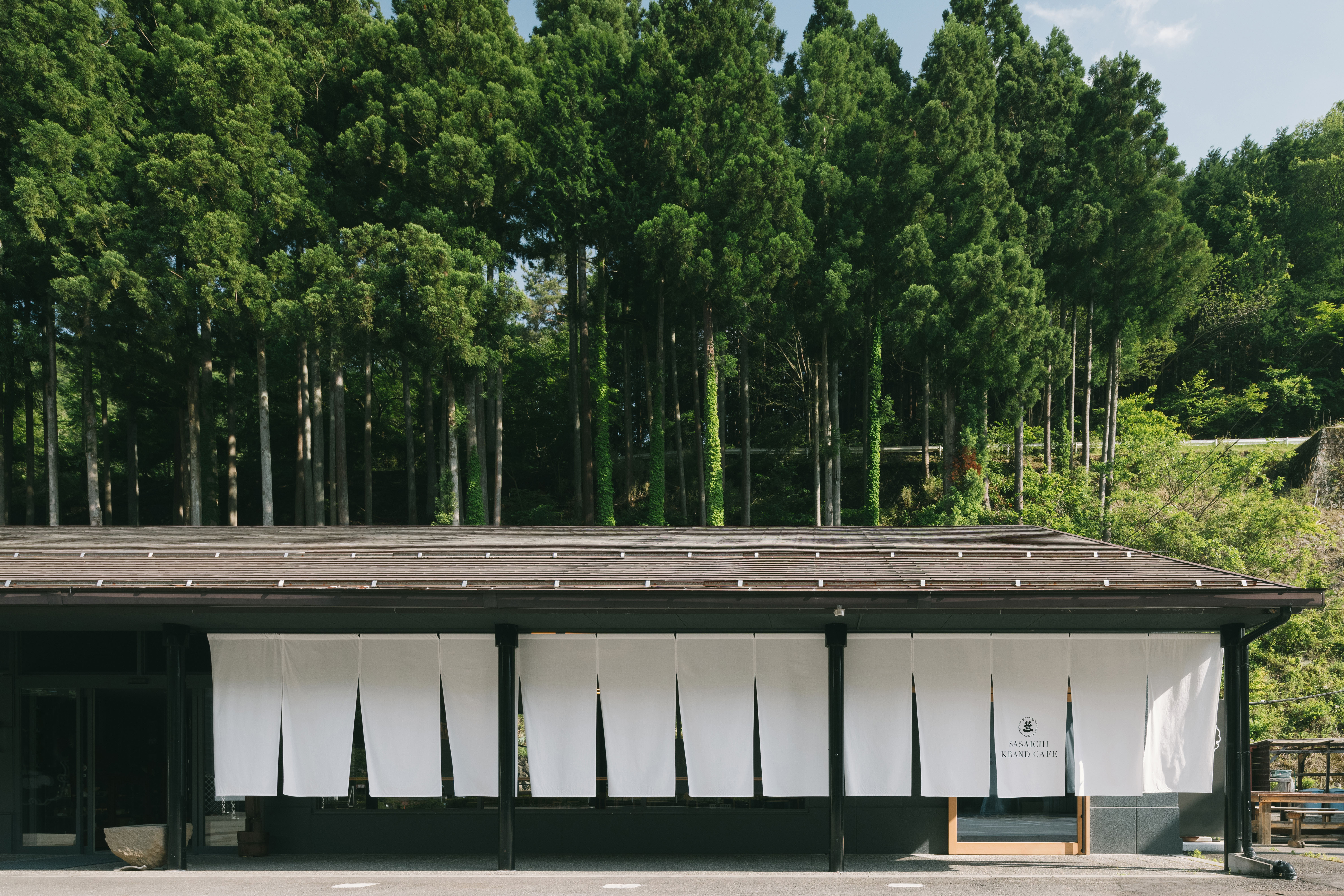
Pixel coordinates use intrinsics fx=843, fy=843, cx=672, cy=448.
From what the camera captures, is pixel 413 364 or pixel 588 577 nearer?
pixel 588 577

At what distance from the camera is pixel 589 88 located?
21297 mm

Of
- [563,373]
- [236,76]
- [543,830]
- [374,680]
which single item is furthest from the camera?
[563,373]

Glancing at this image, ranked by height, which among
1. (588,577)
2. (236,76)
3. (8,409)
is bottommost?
(588,577)

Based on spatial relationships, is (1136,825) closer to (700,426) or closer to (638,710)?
(638,710)

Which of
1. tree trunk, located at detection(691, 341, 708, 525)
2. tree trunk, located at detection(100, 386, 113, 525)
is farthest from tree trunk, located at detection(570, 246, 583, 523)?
tree trunk, located at detection(100, 386, 113, 525)

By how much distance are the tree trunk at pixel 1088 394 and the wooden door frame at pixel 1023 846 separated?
16142 millimetres

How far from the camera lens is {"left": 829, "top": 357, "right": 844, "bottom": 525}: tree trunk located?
23578 mm

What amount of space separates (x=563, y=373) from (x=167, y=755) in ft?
80.2

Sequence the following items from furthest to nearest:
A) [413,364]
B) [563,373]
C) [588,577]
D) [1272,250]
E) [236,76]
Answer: [1272,250], [563,373], [413,364], [236,76], [588,577]

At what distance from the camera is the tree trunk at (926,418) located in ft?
84.6

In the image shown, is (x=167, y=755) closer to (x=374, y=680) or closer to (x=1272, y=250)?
(x=374, y=680)

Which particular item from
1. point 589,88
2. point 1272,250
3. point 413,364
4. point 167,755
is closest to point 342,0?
point 589,88

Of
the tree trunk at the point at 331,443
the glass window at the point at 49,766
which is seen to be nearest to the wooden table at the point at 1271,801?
the glass window at the point at 49,766

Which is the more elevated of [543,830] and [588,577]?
[588,577]
